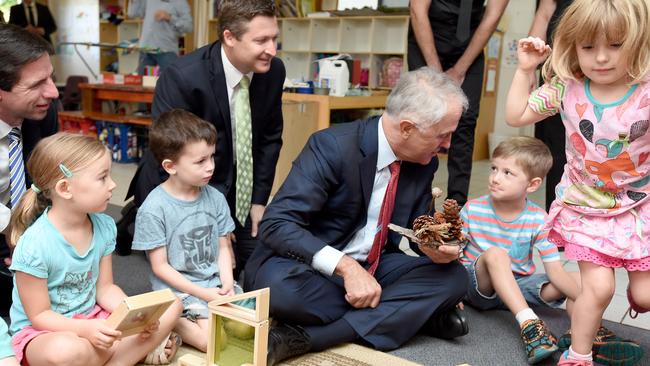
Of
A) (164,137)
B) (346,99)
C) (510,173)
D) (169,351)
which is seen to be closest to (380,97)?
(346,99)

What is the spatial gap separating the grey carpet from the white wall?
671cm

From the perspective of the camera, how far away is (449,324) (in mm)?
1751

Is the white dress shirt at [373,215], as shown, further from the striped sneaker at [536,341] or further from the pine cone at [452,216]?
the striped sneaker at [536,341]

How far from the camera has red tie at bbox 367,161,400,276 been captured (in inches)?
67.9

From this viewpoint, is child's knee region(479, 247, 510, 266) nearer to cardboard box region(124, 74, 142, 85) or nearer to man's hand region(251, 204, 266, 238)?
man's hand region(251, 204, 266, 238)

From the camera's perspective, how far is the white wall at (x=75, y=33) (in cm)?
818

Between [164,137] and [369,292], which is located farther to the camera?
[164,137]

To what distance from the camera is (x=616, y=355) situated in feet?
5.38

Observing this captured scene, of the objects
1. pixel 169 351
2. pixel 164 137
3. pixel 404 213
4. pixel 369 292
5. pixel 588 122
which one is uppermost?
pixel 588 122

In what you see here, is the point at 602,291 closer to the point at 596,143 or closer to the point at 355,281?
the point at 596,143

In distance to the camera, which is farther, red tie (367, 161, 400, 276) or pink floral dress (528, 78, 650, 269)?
red tie (367, 161, 400, 276)

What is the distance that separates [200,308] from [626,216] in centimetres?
107

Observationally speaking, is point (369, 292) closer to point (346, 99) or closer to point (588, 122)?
point (588, 122)

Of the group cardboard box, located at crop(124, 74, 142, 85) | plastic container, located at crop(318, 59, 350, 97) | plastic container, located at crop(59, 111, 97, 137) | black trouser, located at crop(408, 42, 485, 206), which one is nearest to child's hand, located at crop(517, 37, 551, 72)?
black trouser, located at crop(408, 42, 485, 206)
